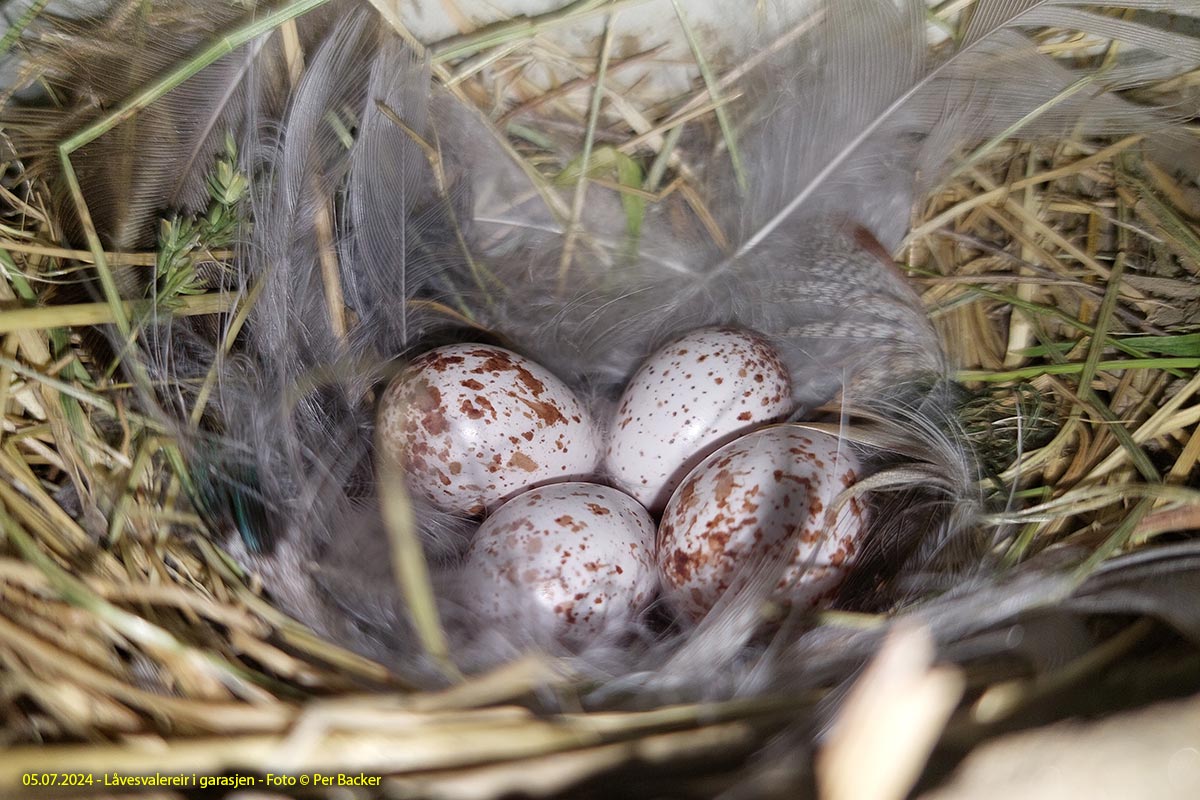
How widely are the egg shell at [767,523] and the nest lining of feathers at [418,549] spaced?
5.1 inches

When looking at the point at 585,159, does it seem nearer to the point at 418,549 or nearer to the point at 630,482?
the point at 630,482

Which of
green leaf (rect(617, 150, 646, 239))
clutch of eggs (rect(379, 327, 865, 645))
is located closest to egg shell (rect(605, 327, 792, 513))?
clutch of eggs (rect(379, 327, 865, 645))

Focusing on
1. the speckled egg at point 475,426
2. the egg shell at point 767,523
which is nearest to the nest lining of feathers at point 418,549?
the egg shell at point 767,523

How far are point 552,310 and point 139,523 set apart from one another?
66 centimetres

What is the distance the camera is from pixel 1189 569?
2.70ft

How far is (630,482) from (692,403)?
0.16 metres

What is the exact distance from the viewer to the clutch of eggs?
37.6 inches

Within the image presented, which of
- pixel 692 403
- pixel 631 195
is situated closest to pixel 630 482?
pixel 692 403

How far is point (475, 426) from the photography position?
1045mm

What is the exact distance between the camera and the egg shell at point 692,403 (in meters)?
1.09

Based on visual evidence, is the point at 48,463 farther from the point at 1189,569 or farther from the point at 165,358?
the point at 1189,569

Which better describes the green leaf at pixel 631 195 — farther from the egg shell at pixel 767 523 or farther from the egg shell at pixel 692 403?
→ the egg shell at pixel 767 523

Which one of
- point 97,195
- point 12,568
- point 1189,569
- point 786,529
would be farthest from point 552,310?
point 1189,569

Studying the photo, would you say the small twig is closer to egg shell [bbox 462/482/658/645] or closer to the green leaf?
the green leaf
